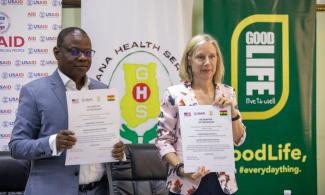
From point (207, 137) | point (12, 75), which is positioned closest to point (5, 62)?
point (12, 75)

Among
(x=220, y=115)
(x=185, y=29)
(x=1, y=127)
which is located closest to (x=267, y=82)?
(x=185, y=29)

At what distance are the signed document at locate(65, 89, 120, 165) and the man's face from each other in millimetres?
128

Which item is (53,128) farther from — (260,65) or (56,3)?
(260,65)

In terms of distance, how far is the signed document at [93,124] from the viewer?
1.87m

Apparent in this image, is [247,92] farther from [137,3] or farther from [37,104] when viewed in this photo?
[37,104]

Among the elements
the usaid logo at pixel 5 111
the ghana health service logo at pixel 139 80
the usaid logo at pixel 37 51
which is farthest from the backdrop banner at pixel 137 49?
the usaid logo at pixel 5 111

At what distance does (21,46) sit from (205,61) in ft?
7.92

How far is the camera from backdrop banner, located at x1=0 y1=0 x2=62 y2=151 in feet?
12.5

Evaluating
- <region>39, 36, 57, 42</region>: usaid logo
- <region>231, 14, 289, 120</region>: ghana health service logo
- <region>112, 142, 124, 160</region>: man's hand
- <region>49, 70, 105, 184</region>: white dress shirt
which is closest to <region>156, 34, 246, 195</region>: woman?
<region>112, 142, 124, 160</region>: man's hand

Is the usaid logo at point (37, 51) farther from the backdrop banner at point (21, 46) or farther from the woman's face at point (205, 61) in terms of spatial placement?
the woman's face at point (205, 61)

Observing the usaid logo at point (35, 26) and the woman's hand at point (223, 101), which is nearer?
the woman's hand at point (223, 101)

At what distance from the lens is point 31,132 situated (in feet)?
6.24

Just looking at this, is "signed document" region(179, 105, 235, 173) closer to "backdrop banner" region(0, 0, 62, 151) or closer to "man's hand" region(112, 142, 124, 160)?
"man's hand" region(112, 142, 124, 160)

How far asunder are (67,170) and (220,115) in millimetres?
761
